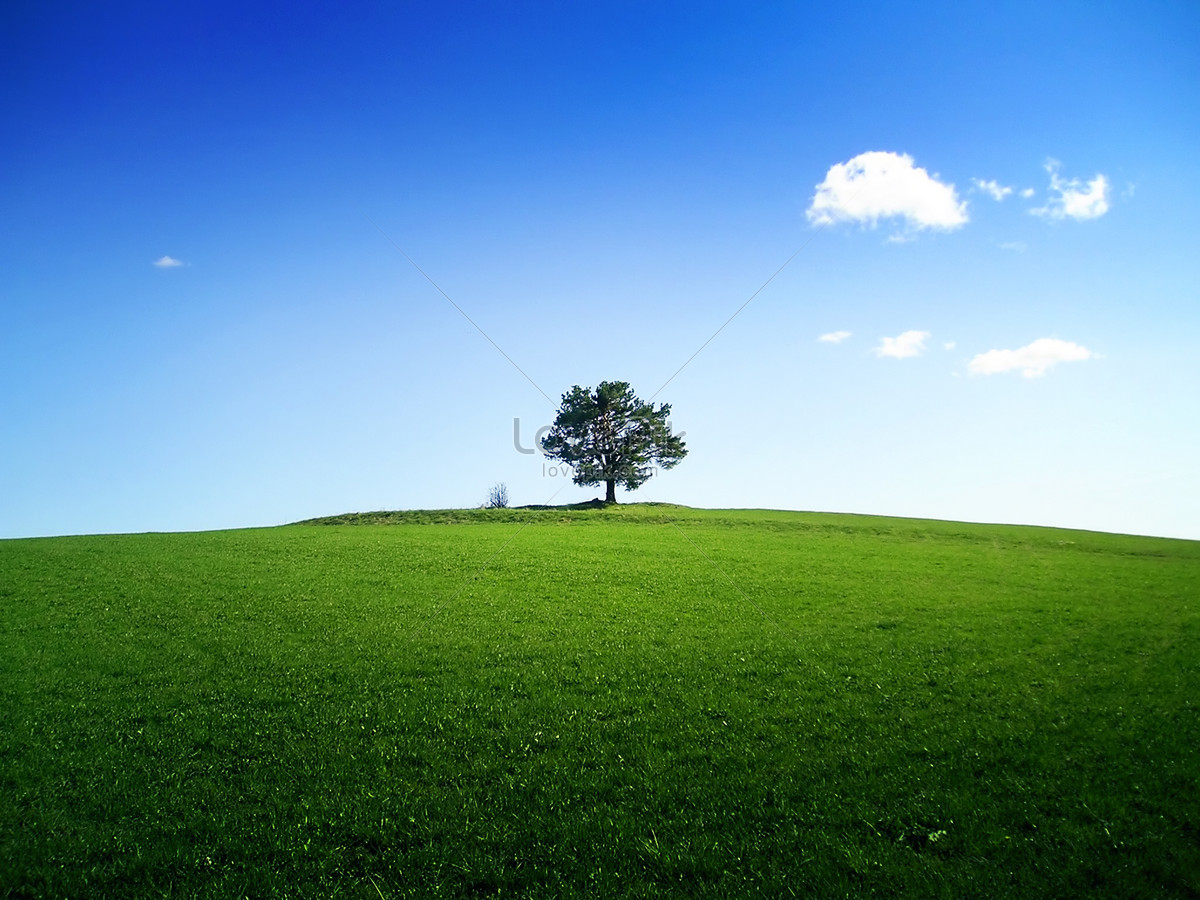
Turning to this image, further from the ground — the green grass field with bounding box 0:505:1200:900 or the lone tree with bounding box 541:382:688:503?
the lone tree with bounding box 541:382:688:503

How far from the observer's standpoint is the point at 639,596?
27016 mm

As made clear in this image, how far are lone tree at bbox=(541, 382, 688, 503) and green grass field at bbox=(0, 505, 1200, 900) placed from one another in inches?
2158

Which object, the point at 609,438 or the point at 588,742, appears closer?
the point at 588,742

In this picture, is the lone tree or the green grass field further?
the lone tree

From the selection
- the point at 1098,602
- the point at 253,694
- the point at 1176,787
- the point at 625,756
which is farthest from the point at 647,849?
the point at 1098,602

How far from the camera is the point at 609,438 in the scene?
276 ft

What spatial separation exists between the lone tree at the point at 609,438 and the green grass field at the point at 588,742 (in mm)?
54824

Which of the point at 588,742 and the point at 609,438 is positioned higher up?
the point at 609,438

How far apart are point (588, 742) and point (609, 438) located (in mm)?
72096

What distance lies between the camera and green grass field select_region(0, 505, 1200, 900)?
28.7 ft

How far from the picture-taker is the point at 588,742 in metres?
12.5

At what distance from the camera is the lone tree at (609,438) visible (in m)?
83.1

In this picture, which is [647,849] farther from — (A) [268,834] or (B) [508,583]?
(B) [508,583]

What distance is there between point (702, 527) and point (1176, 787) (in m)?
44.0
